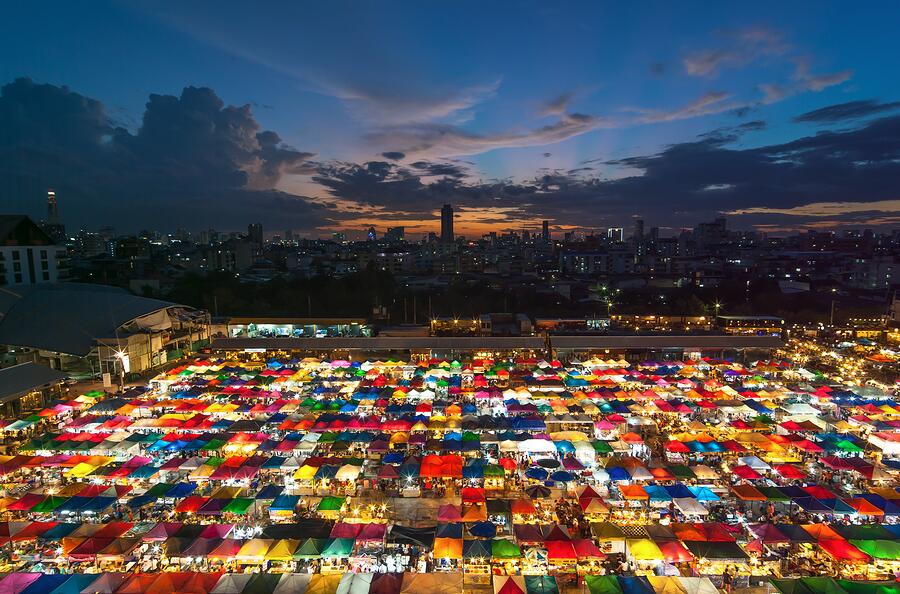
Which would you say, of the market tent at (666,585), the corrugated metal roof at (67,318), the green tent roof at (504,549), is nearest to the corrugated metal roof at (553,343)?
the corrugated metal roof at (67,318)

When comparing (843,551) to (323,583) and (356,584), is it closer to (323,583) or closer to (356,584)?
(356,584)

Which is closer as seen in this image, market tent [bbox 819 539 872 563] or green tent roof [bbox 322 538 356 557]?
market tent [bbox 819 539 872 563]

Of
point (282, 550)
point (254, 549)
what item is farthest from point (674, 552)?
point (254, 549)

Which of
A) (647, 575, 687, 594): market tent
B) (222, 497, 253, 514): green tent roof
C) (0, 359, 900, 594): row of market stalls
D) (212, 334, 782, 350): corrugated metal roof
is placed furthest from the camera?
(212, 334, 782, 350): corrugated metal roof

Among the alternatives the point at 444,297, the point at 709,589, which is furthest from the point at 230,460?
the point at 444,297

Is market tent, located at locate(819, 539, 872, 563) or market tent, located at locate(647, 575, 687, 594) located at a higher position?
market tent, located at locate(647, 575, 687, 594)

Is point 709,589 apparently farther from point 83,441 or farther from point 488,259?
point 488,259

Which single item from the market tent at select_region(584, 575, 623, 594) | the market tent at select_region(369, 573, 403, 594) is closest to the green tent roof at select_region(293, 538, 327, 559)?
the market tent at select_region(369, 573, 403, 594)

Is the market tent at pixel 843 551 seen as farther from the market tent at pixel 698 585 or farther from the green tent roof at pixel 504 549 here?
the green tent roof at pixel 504 549

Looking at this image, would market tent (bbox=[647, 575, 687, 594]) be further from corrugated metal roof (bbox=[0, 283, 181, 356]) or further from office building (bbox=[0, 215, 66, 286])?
office building (bbox=[0, 215, 66, 286])
